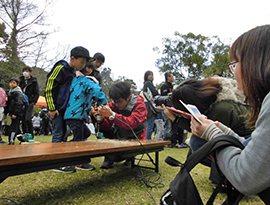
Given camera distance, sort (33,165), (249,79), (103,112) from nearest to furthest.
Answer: (249,79) → (33,165) → (103,112)

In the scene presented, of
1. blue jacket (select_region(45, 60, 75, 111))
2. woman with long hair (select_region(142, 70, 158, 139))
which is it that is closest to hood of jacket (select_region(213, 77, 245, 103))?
A: blue jacket (select_region(45, 60, 75, 111))

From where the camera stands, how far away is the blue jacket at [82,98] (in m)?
2.58

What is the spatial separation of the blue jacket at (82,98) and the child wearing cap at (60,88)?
122mm

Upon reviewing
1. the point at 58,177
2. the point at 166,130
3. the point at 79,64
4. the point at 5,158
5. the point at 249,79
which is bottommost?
the point at 166,130

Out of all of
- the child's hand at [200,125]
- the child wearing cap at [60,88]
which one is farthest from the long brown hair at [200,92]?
the child wearing cap at [60,88]

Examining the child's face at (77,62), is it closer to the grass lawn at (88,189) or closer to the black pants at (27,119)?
the grass lawn at (88,189)

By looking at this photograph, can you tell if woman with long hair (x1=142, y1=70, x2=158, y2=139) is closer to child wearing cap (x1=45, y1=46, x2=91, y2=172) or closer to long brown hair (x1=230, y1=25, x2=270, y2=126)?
child wearing cap (x1=45, y1=46, x2=91, y2=172)

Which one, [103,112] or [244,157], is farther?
[103,112]

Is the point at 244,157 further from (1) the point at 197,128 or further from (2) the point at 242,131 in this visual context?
(2) the point at 242,131

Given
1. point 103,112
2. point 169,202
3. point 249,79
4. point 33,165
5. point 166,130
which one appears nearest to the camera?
point 249,79

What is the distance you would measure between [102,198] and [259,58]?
164 centimetres

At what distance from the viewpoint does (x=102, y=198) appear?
5.82ft

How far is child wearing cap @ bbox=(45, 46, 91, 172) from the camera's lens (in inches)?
103

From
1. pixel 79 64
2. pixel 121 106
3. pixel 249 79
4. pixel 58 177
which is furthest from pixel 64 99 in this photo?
pixel 249 79
